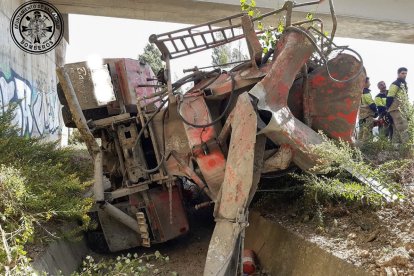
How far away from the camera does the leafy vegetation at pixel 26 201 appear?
9.77 feet

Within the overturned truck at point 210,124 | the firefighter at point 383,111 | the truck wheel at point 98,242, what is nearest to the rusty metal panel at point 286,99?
the overturned truck at point 210,124

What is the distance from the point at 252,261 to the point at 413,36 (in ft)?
43.1

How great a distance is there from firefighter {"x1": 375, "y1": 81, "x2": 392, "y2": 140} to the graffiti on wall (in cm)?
664

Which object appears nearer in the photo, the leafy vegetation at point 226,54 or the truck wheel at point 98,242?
the truck wheel at point 98,242

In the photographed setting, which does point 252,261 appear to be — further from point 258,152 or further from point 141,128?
point 141,128

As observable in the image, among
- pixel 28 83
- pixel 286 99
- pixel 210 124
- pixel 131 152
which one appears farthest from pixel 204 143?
pixel 28 83

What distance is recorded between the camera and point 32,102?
33.9ft

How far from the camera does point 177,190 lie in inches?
201

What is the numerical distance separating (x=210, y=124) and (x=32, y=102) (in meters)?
7.64

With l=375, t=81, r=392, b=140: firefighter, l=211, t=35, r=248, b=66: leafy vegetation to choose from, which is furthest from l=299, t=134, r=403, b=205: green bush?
l=211, t=35, r=248, b=66: leafy vegetation

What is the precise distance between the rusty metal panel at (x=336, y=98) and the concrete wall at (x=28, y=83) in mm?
4252

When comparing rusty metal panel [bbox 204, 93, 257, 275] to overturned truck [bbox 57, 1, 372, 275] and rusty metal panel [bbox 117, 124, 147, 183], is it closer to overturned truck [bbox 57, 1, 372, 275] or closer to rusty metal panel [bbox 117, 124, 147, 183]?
overturned truck [bbox 57, 1, 372, 275]

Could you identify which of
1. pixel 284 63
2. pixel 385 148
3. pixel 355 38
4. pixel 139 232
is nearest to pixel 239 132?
pixel 284 63

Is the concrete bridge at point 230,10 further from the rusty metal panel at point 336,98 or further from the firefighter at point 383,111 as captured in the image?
the rusty metal panel at point 336,98
